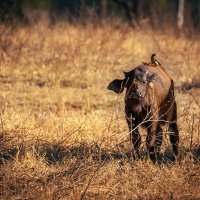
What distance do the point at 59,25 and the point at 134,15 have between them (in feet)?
16.3

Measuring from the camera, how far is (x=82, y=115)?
9789mm

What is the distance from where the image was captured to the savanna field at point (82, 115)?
6613 mm

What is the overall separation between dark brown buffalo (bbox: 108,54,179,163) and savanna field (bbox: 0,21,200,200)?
17 centimetres

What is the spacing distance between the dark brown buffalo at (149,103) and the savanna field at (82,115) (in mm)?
172

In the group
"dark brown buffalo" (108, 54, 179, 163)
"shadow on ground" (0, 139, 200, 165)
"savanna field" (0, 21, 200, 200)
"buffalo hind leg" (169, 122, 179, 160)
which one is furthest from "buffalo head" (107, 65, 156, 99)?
"buffalo hind leg" (169, 122, 179, 160)

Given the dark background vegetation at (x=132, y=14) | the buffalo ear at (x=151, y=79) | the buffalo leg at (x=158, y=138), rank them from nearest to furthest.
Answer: the buffalo ear at (x=151, y=79) < the buffalo leg at (x=158, y=138) < the dark background vegetation at (x=132, y=14)

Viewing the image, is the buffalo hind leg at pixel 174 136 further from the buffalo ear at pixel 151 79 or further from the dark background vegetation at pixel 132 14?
the dark background vegetation at pixel 132 14

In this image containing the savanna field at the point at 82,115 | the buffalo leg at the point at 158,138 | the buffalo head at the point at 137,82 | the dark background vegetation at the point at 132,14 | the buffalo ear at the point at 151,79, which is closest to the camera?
the savanna field at the point at 82,115

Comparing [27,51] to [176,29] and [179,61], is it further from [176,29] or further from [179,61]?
[176,29]

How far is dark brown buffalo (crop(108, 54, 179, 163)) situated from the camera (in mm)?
7070

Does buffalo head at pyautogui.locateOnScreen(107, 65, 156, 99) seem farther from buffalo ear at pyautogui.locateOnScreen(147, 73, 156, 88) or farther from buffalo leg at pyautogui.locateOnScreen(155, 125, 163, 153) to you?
buffalo leg at pyautogui.locateOnScreen(155, 125, 163, 153)

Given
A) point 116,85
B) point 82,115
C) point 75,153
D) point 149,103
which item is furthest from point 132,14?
point 149,103

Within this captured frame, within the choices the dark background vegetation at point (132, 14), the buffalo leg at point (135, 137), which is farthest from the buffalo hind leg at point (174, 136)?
the dark background vegetation at point (132, 14)

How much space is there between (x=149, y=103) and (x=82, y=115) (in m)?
2.68
